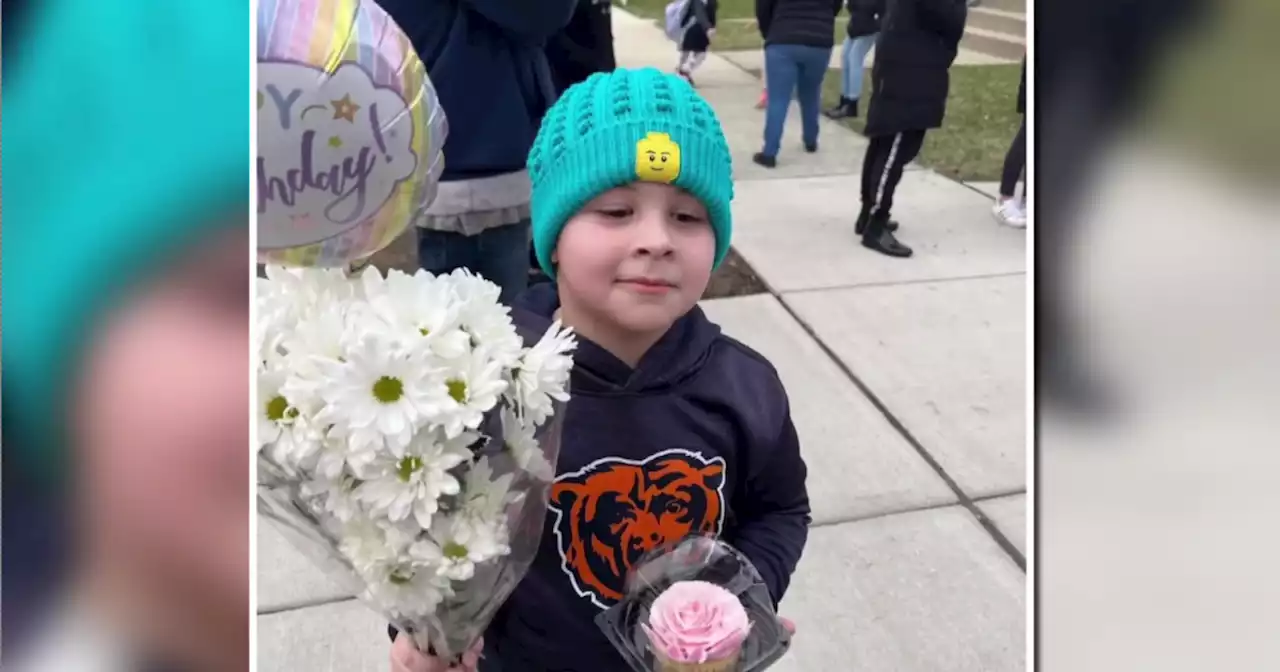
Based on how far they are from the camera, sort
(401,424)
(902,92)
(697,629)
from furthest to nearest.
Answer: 1. (902,92)
2. (697,629)
3. (401,424)

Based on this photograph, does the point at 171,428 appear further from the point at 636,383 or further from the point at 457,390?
the point at 636,383

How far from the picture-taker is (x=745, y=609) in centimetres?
64

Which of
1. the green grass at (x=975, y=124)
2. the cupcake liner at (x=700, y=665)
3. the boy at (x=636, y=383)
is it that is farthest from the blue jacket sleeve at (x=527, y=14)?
the cupcake liner at (x=700, y=665)

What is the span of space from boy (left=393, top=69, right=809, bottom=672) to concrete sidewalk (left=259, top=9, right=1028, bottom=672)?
0.19m

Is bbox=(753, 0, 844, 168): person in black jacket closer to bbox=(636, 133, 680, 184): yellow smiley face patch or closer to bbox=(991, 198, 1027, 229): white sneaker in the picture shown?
bbox=(991, 198, 1027, 229): white sneaker

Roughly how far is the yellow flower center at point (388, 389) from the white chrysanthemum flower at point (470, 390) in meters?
0.02

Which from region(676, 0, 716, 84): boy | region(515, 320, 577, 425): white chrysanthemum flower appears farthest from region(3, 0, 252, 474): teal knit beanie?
region(676, 0, 716, 84): boy

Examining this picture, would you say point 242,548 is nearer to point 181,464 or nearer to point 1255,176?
point 181,464

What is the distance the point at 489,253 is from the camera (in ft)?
3.43

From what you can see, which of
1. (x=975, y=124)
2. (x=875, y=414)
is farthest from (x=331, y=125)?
(x=875, y=414)

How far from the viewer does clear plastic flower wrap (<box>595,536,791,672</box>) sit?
0.63 metres

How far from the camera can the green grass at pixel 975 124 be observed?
2.29 ft

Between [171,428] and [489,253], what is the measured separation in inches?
20.2

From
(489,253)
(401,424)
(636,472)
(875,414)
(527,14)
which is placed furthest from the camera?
(875,414)
